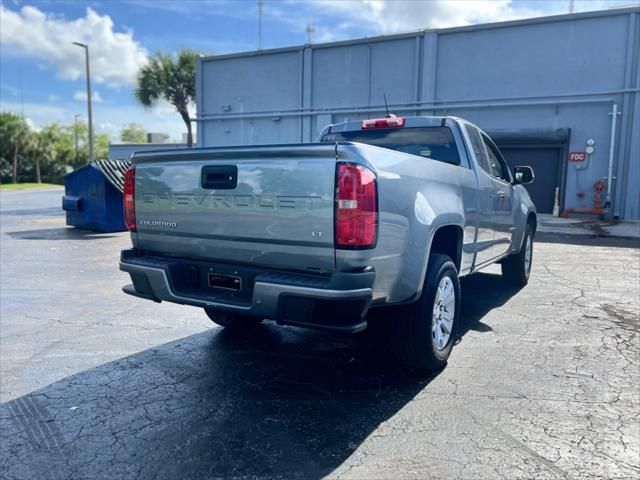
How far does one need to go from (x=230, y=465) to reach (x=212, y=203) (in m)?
1.70

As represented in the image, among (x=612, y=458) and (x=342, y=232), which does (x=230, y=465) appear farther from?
(x=612, y=458)

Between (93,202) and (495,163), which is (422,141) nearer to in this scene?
(495,163)

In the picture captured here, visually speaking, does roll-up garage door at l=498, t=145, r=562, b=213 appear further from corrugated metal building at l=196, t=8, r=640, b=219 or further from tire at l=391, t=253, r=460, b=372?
tire at l=391, t=253, r=460, b=372

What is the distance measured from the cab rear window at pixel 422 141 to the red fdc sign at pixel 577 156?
14.8 m

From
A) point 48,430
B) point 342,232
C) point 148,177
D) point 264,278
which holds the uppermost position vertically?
point 148,177

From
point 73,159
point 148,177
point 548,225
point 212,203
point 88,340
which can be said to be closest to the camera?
point 212,203

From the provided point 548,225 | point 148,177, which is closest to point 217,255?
point 148,177

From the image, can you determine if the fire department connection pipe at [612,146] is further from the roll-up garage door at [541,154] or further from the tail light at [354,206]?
the tail light at [354,206]

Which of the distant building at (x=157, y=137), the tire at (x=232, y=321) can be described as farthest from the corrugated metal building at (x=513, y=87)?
the distant building at (x=157, y=137)

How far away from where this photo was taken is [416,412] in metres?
3.53

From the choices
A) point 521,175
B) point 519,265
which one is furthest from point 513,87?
point 521,175

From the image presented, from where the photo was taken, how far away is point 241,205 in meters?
3.56

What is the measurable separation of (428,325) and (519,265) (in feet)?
12.6

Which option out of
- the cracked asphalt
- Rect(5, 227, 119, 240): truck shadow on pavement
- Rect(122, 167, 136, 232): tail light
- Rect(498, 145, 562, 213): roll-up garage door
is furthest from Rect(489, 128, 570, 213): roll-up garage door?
Rect(122, 167, 136, 232): tail light
